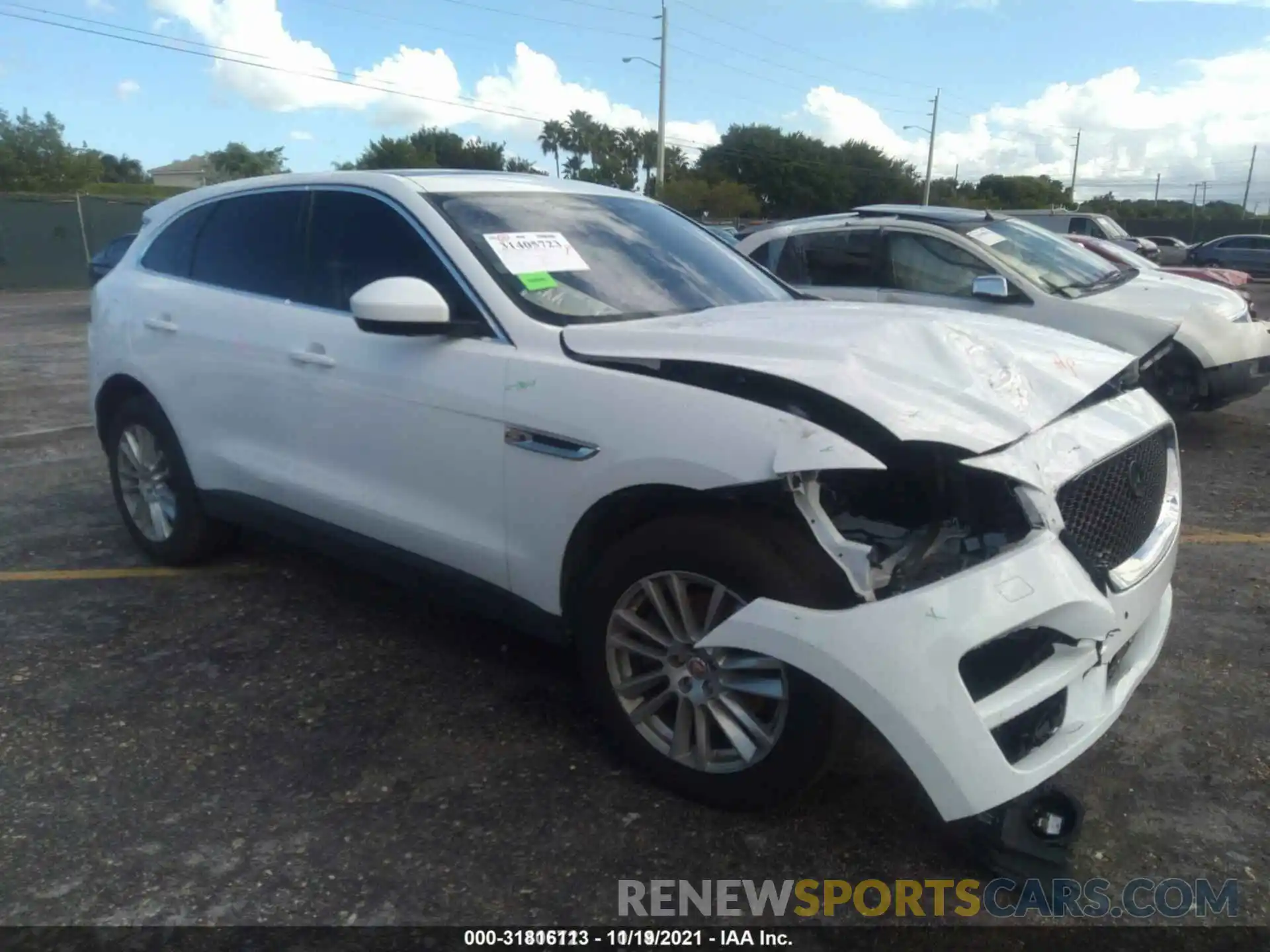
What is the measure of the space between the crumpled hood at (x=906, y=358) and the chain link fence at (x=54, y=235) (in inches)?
949

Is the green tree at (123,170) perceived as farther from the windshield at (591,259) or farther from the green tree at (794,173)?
the windshield at (591,259)

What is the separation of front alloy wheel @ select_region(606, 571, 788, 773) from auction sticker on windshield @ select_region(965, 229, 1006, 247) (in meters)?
5.56

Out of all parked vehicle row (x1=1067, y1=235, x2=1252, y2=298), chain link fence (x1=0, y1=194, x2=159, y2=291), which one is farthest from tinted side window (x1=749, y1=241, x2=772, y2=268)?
chain link fence (x1=0, y1=194, x2=159, y2=291)

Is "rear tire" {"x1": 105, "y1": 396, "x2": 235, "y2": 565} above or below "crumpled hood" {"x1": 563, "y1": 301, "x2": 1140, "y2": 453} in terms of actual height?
below

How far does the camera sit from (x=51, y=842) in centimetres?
281

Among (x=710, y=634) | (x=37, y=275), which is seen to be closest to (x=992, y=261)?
(x=710, y=634)

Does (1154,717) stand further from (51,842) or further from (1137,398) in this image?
(51,842)

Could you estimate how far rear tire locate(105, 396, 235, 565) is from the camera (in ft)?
15.2

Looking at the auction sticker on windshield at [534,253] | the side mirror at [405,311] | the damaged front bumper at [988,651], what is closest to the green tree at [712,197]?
the auction sticker on windshield at [534,253]

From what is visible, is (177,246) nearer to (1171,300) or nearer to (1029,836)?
(1029,836)

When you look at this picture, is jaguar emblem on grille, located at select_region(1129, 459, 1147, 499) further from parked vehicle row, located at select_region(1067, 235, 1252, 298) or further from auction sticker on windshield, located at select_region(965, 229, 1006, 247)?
parked vehicle row, located at select_region(1067, 235, 1252, 298)

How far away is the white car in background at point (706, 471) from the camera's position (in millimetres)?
2445

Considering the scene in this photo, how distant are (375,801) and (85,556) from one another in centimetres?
291

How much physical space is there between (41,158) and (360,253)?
61460 millimetres
